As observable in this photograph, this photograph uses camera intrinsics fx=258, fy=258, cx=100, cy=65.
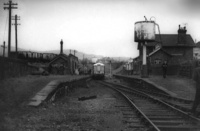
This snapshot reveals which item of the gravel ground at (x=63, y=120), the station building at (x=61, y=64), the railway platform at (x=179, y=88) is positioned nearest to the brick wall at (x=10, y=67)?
the gravel ground at (x=63, y=120)

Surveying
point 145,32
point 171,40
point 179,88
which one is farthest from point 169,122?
point 171,40

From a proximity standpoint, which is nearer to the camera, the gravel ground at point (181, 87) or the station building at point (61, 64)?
the gravel ground at point (181, 87)

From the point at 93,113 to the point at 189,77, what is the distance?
17140 mm

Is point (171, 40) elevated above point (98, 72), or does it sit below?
above

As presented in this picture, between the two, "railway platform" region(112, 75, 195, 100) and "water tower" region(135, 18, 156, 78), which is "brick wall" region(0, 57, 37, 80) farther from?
"water tower" region(135, 18, 156, 78)

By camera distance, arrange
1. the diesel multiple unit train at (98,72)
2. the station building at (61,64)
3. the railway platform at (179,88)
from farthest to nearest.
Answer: the station building at (61,64) → the diesel multiple unit train at (98,72) → the railway platform at (179,88)

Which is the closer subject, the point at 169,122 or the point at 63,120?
the point at 169,122

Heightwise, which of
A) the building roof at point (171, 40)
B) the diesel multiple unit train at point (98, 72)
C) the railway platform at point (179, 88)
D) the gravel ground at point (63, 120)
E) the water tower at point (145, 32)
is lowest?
the gravel ground at point (63, 120)

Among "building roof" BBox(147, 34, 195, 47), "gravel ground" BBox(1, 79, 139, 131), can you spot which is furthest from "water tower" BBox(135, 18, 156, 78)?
"building roof" BBox(147, 34, 195, 47)

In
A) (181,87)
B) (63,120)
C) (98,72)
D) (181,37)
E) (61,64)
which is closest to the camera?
(63,120)

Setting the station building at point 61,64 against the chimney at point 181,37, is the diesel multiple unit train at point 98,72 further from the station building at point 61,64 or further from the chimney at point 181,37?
the chimney at point 181,37

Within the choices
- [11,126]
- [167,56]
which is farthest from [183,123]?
[167,56]

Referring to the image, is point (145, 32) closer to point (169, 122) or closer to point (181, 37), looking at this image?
point (169, 122)

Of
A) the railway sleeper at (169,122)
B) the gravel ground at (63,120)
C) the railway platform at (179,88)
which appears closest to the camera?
the gravel ground at (63,120)
